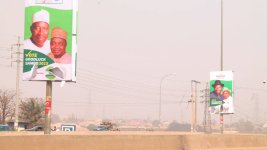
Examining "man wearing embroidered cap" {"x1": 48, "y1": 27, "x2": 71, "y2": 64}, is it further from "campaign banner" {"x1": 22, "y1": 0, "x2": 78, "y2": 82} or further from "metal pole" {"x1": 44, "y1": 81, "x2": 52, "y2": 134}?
"metal pole" {"x1": 44, "y1": 81, "x2": 52, "y2": 134}

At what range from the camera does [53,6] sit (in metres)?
17.2

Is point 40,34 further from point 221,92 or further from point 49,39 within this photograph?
point 221,92

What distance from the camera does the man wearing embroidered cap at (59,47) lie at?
56.9ft

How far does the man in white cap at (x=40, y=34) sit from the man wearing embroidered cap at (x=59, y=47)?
0.67ft

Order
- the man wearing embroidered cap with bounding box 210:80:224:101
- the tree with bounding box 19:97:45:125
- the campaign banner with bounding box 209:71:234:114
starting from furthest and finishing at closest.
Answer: the tree with bounding box 19:97:45:125 < the man wearing embroidered cap with bounding box 210:80:224:101 < the campaign banner with bounding box 209:71:234:114

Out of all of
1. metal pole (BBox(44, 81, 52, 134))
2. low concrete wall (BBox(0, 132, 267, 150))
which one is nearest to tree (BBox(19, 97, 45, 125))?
low concrete wall (BBox(0, 132, 267, 150))

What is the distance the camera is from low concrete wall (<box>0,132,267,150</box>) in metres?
12.2

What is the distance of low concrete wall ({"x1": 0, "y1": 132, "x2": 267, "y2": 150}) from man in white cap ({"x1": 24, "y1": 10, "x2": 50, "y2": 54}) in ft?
13.4

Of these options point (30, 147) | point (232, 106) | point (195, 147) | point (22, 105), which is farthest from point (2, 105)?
point (30, 147)

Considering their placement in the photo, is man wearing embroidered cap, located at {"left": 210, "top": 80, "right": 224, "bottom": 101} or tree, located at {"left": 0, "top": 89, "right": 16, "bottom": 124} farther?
tree, located at {"left": 0, "top": 89, "right": 16, "bottom": 124}

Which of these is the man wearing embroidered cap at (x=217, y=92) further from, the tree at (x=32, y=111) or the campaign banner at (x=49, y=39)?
the tree at (x=32, y=111)

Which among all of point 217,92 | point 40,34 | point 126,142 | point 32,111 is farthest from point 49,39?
point 32,111

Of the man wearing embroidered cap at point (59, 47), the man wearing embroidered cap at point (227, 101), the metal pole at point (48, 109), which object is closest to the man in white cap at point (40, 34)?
the man wearing embroidered cap at point (59, 47)

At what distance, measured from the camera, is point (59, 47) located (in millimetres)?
17406
